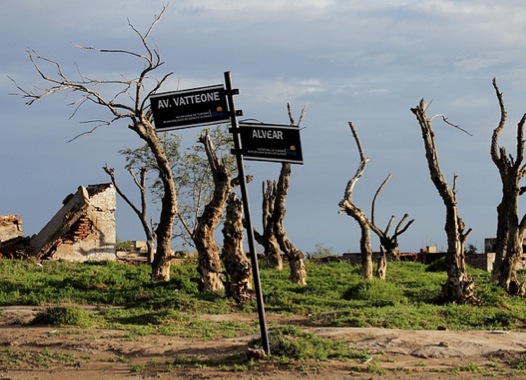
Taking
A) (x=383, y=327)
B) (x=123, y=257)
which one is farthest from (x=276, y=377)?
(x=123, y=257)

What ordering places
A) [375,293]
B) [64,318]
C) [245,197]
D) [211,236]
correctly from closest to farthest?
[245,197] → [64,318] → [375,293] → [211,236]

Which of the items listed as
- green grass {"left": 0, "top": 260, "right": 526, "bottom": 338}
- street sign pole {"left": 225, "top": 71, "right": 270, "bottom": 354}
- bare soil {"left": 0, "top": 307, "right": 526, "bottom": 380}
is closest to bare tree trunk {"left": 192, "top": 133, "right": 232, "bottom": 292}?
green grass {"left": 0, "top": 260, "right": 526, "bottom": 338}

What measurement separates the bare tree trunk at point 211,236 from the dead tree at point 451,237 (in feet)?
16.1

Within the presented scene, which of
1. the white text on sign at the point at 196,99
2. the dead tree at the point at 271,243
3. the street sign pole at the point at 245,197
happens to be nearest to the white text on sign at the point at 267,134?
the street sign pole at the point at 245,197

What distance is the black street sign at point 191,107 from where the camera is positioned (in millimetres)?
12180

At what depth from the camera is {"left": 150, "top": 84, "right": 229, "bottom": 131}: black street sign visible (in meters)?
12.2

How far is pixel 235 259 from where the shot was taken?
2011cm

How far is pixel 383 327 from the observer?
15.5 metres

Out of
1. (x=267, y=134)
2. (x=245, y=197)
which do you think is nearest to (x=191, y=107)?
(x=267, y=134)

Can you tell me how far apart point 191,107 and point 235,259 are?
8.32m

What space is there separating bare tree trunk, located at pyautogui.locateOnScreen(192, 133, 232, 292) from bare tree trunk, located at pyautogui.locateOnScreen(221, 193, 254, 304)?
110cm

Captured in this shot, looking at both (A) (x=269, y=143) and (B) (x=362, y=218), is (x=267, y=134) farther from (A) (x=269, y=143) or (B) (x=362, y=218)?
(B) (x=362, y=218)

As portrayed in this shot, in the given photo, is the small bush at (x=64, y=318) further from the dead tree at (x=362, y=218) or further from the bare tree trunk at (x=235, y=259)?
the dead tree at (x=362, y=218)

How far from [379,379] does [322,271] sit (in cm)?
1638
